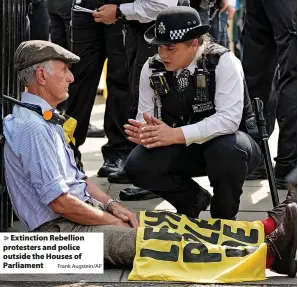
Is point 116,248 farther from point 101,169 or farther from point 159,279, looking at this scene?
point 101,169

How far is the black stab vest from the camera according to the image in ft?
18.0

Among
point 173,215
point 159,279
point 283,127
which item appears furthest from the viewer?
point 283,127

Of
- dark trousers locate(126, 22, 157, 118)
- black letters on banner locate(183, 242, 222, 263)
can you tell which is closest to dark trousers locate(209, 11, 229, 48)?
dark trousers locate(126, 22, 157, 118)

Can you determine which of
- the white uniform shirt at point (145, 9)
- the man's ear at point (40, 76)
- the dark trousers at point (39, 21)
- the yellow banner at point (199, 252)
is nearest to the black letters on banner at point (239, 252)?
the yellow banner at point (199, 252)

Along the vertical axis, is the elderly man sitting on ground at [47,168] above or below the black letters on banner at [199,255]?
above

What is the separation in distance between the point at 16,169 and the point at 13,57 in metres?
0.87

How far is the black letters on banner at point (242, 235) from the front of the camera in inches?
200

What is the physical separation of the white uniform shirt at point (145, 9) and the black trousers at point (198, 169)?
1.00 metres

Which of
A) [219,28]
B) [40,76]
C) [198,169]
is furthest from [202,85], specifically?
[219,28]

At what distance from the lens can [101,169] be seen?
7156 millimetres

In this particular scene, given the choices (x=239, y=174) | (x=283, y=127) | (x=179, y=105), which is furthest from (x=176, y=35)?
(x=283, y=127)

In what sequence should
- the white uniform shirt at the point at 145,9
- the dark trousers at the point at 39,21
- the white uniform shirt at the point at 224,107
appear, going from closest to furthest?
1. the white uniform shirt at the point at 224,107
2. the white uniform shirt at the point at 145,9
3. the dark trousers at the point at 39,21

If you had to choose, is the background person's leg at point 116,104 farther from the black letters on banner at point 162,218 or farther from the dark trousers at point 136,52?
the black letters on banner at point 162,218

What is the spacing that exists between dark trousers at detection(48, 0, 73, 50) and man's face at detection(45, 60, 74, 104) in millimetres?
3048
